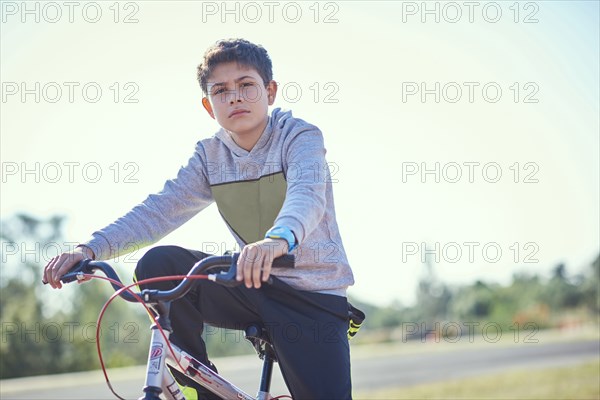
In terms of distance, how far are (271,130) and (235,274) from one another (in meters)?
1.08

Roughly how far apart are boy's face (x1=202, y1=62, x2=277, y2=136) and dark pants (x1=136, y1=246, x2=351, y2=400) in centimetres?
55

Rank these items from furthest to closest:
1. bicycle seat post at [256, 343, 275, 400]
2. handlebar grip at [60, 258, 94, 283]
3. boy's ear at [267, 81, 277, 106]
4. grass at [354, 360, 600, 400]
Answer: grass at [354, 360, 600, 400] < boy's ear at [267, 81, 277, 106] < bicycle seat post at [256, 343, 275, 400] < handlebar grip at [60, 258, 94, 283]

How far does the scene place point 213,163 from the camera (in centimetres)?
339

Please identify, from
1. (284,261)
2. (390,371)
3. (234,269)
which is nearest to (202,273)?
(234,269)

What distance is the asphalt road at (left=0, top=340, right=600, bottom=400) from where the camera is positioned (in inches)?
495

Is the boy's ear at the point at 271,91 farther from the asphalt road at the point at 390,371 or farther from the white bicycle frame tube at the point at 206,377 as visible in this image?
the asphalt road at the point at 390,371

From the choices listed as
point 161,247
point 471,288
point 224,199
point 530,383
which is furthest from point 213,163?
point 471,288

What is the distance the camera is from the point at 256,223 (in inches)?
127

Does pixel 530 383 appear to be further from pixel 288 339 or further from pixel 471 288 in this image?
pixel 471 288

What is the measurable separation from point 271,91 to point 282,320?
1.01 metres

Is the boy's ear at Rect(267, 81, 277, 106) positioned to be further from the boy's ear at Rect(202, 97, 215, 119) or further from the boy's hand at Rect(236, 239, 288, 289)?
the boy's hand at Rect(236, 239, 288, 289)

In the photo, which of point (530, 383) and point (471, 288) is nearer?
point (530, 383)

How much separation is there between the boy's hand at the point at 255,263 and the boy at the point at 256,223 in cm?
26

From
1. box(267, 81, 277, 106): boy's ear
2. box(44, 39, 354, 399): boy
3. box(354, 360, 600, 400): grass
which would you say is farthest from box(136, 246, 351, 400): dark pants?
box(354, 360, 600, 400): grass
